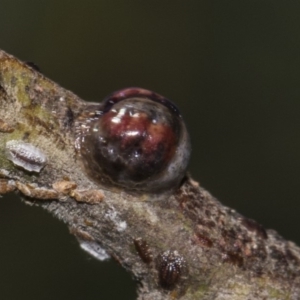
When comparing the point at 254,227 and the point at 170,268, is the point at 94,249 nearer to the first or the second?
the point at 170,268

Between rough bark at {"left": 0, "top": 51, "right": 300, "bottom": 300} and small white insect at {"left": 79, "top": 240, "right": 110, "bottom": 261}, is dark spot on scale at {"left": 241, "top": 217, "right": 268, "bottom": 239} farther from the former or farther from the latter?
small white insect at {"left": 79, "top": 240, "right": 110, "bottom": 261}

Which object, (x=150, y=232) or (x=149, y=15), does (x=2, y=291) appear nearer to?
(x=149, y=15)

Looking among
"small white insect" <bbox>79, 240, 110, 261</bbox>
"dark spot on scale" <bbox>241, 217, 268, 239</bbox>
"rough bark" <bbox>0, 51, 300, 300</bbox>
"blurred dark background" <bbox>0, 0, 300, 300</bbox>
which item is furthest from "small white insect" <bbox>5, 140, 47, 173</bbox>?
"blurred dark background" <bbox>0, 0, 300, 300</bbox>

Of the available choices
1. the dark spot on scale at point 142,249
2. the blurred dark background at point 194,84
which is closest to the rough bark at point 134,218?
the dark spot on scale at point 142,249

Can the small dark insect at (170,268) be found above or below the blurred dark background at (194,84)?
below

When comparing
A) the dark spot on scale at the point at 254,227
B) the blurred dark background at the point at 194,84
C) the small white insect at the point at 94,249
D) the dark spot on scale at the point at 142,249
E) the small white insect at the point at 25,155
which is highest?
the blurred dark background at the point at 194,84

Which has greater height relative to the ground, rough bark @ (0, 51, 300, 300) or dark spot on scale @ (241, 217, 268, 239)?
dark spot on scale @ (241, 217, 268, 239)

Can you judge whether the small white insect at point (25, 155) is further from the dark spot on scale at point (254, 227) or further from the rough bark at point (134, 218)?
the dark spot on scale at point (254, 227)
